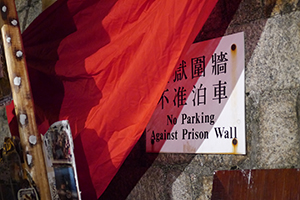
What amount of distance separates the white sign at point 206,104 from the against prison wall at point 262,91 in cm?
3

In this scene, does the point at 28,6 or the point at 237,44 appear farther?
the point at 28,6

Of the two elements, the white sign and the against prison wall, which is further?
the white sign

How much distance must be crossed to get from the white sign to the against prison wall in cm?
3

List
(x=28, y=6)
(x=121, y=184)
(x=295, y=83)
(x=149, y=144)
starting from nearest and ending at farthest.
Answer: (x=295, y=83), (x=149, y=144), (x=121, y=184), (x=28, y=6)

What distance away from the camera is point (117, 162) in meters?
1.56

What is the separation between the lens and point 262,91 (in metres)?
1.54

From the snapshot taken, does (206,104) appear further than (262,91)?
Yes

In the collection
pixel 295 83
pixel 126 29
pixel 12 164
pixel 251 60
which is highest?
pixel 126 29

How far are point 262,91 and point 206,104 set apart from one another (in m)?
0.26

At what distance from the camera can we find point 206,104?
1.69m

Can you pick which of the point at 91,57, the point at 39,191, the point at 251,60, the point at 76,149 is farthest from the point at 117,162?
the point at 251,60

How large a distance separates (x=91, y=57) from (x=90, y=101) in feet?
0.62

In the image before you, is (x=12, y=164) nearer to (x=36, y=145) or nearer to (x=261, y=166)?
(x=36, y=145)

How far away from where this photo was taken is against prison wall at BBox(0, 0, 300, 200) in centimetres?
147
